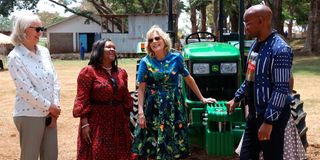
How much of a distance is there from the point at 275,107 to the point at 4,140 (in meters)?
4.89

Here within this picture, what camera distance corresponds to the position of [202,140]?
530 centimetres

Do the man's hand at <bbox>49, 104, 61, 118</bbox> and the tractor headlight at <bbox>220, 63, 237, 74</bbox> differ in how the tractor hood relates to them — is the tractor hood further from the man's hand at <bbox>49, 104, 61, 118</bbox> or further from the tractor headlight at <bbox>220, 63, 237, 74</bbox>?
the man's hand at <bbox>49, 104, 61, 118</bbox>

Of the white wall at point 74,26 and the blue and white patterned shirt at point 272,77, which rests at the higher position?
the white wall at point 74,26

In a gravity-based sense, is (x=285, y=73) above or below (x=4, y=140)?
above

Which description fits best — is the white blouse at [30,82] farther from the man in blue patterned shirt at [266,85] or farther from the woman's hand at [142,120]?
the man in blue patterned shirt at [266,85]

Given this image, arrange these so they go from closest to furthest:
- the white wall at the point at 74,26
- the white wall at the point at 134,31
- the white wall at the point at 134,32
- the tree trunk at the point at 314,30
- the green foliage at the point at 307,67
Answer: the green foliage at the point at 307,67 < the tree trunk at the point at 314,30 < the white wall at the point at 134,31 < the white wall at the point at 134,32 < the white wall at the point at 74,26

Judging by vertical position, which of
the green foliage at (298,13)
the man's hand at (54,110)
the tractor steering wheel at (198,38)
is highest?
the green foliage at (298,13)

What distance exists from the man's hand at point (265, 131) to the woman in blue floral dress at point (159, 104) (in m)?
1.11

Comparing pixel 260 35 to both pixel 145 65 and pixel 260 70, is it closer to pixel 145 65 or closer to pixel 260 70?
pixel 260 70

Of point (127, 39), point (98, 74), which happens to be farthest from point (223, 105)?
point (127, 39)

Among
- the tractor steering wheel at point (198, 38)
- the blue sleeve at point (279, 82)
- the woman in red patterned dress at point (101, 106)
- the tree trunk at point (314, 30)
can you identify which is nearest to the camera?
the blue sleeve at point (279, 82)

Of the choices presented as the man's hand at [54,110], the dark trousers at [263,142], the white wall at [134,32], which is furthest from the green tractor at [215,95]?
the white wall at [134,32]

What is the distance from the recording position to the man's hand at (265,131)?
343cm

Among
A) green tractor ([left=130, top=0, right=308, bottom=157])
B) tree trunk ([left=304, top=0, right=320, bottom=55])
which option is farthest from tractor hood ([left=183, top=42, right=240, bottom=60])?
tree trunk ([left=304, top=0, right=320, bottom=55])
